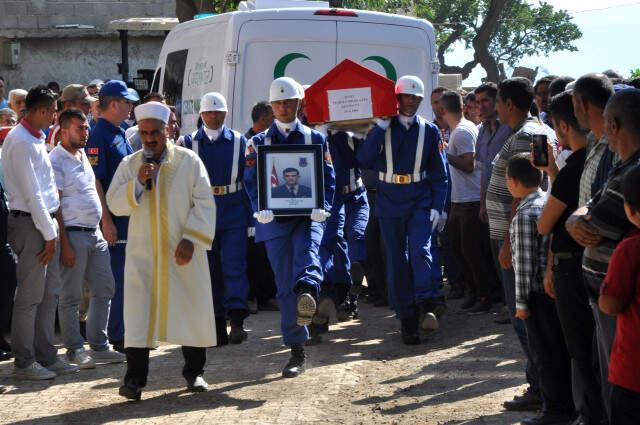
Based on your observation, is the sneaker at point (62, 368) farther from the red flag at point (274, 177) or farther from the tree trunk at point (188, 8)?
the tree trunk at point (188, 8)

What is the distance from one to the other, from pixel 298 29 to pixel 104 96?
254cm

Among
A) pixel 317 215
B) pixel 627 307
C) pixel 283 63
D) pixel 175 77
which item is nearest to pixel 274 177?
pixel 317 215

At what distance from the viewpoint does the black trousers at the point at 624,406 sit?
5137 mm

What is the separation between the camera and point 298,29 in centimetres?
1181

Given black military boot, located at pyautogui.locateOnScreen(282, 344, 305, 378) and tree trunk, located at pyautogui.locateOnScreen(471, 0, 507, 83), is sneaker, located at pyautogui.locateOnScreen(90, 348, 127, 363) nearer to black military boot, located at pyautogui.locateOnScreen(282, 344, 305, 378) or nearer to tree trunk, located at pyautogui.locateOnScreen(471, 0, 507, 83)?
black military boot, located at pyautogui.locateOnScreen(282, 344, 305, 378)

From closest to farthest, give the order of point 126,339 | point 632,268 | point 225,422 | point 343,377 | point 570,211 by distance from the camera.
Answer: point 632,268 < point 570,211 < point 225,422 < point 126,339 < point 343,377

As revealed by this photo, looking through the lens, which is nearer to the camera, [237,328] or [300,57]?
[237,328]

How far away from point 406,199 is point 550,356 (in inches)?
133

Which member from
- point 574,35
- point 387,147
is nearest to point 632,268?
point 387,147

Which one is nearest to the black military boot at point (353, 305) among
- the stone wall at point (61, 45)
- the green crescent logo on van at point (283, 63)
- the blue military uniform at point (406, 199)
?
the blue military uniform at point (406, 199)

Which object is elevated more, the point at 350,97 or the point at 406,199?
the point at 350,97

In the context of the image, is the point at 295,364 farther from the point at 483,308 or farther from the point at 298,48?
the point at 298,48

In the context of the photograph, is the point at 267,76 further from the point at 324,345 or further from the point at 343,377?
the point at 343,377

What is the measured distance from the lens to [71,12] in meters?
30.8
